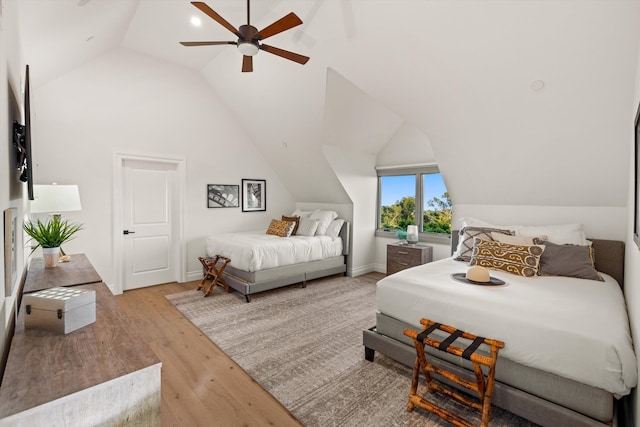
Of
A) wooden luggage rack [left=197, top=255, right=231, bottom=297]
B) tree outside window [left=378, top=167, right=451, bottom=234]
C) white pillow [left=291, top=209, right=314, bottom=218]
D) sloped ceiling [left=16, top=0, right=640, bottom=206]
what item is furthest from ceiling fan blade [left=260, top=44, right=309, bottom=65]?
white pillow [left=291, top=209, right=314, bottom=218]

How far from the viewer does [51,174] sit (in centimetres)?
371

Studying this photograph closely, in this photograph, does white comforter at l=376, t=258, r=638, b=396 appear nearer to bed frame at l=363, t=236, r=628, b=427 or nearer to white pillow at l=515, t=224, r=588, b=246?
bed frame at l=363, t=236, r=628, b=427

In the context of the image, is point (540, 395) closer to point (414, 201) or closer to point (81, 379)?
point (81, 379)

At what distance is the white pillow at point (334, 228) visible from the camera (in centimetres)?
525

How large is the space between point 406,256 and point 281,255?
187 cm

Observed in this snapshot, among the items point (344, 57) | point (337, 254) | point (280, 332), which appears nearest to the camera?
point (280, 332)

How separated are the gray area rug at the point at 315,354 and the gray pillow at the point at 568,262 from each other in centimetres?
139

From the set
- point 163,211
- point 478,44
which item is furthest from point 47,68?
point 478,44

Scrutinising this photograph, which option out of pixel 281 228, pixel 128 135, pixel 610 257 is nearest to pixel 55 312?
pixel 128 135

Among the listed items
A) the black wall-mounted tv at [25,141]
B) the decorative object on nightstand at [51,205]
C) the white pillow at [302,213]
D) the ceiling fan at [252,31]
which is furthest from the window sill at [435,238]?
the black wall-mounted tv at [25,141]

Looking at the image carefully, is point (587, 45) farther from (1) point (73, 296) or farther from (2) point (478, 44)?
(1) point (73, 296)

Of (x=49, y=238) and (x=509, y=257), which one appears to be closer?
(x=49, y=238)

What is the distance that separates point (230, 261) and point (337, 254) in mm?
1791

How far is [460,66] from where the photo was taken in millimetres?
2803
